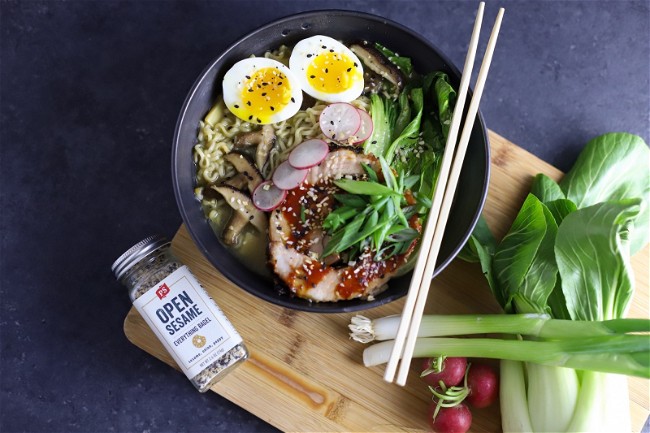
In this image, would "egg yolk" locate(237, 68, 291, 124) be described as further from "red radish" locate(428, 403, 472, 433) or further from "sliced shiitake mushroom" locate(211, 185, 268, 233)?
"red radish" locate(428, 403, 472, 433)

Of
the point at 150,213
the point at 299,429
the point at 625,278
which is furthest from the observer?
the point at 150,213

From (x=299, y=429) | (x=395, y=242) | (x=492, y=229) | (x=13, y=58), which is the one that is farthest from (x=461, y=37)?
(x=13, y=58)

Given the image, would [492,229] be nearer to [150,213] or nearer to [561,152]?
[561,152]

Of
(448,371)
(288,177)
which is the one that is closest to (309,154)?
(288,177)

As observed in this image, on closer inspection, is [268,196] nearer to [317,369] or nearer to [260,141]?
[260,141]

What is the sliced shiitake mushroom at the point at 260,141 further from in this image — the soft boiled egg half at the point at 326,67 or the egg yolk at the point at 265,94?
the soft boiled egg half at the point at 326,67

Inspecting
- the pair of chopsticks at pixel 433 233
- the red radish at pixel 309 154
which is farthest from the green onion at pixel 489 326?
the red radish at pixel 309 154
